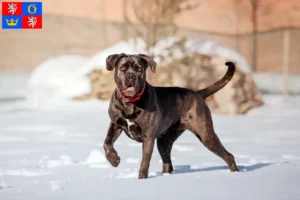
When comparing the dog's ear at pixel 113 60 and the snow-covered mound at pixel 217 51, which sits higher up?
the dog's ear at pixel 113 60

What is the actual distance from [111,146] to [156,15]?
7590mm

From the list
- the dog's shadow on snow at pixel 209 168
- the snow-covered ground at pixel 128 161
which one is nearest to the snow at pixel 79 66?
the snow-covered ground at pixel 128 161

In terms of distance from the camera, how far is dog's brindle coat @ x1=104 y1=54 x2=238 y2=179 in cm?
450

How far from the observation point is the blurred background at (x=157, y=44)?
11547 mm

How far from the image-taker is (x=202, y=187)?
14.5 feet

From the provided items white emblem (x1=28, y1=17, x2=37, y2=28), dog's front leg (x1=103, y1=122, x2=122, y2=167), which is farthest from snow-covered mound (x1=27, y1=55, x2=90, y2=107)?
dog's front leg (x1=103, y1=122, x2=122, y2=167)

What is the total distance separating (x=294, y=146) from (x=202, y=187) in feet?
11.4

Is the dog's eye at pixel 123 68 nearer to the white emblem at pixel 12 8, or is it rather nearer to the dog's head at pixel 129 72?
the dog's head at pixel 129 72

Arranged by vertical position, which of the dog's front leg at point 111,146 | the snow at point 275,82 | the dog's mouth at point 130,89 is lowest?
the snow at point 275,82

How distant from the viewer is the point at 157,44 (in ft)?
38.8

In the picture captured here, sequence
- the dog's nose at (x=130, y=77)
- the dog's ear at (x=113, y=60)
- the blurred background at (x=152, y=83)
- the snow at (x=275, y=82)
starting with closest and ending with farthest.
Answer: the dog's nose at (x=130, y=77)
the dog's ear at (x=113, y=60)
the blurred background at (x=152, y=83)
the snow at (x=275, y=82)

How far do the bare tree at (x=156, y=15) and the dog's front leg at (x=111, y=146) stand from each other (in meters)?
7.21

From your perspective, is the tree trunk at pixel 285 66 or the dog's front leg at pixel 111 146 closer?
the dog's front leg at pixel 111 146

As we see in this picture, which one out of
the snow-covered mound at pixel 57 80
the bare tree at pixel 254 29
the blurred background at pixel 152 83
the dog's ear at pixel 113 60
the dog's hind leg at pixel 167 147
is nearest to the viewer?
the dog's ear at pixel 113 60
